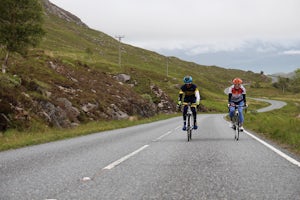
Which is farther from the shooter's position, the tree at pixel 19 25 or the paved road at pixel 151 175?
the tree at pixel 19 25

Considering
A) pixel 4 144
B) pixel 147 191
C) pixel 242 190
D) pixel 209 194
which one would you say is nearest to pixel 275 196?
pixel 242 190

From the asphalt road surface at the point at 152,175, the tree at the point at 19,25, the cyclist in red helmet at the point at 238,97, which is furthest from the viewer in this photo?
the tree at the point at 19,25

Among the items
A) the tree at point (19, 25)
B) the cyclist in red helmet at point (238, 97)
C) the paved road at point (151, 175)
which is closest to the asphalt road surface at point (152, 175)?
the paved road at point (151, 175)

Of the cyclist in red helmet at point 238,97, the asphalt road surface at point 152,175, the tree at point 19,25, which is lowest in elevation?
the asphalt road surface at point 152,175

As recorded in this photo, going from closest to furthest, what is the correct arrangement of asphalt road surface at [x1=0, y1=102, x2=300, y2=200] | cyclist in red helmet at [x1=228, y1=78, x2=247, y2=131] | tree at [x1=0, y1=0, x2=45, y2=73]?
asphalt road surface at [x1=0, y1=102, x2=300, y2=200]
cyclist in red helmet at [x1=228, y1=78, x2=247, y2=131]
tree at [x1=0, y1=0, x2=45, y2=73]

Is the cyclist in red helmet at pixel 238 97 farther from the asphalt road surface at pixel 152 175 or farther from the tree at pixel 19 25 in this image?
the tree at pixel 19 25

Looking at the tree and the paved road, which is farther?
the tree

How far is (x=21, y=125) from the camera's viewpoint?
690 inches

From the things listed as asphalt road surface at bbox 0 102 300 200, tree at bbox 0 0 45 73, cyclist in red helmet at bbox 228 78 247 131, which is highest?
tree at bbox 0 0 45 73

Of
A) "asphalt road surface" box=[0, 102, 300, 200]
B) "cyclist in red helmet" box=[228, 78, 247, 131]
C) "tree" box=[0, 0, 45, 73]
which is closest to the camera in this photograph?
"asphalt road surface" box=[0, 102, 300, 200]

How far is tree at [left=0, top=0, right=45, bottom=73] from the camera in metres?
25.6

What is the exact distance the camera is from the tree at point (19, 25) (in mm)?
25562

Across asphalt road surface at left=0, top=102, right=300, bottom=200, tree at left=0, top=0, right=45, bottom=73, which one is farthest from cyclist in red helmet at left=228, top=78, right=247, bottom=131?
tree at left=0, top=0, right=45, bottom=73

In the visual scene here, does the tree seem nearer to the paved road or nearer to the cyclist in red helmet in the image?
the cyclist in red helmet
